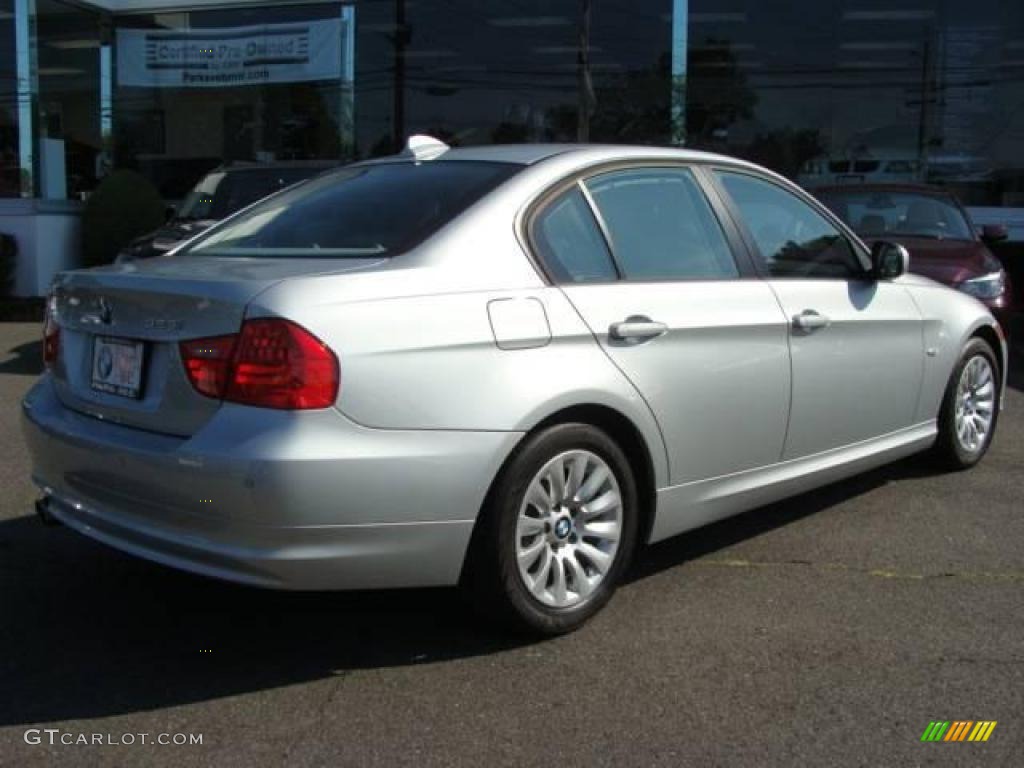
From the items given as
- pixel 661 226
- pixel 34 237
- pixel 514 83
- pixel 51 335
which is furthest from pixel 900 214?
pixel 34 237

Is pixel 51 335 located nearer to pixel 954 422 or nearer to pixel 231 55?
pixel 954 422

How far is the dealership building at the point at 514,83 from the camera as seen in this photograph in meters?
16.2

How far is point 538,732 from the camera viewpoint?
3.07 meters

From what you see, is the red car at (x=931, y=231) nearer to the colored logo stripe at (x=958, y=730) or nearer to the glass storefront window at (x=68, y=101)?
the colored logo stripe at (x=958, y=730)

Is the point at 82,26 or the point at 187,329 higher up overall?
the point at 82,26

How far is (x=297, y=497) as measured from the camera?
3.05 meters

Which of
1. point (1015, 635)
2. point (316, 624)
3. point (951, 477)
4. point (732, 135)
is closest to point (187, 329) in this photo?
point (316, 624)

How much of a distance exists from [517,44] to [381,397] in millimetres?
15193

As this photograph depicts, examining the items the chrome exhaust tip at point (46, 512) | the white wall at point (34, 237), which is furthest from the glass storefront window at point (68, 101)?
the chrome exhaust tip at point (46, 512)

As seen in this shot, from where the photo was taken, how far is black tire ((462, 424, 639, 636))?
134 inches

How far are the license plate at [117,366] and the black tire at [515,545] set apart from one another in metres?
1.16

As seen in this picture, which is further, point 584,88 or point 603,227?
point 584,88

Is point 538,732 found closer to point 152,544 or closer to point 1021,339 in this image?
point 152,544

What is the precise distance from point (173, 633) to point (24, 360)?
7.05 meters
